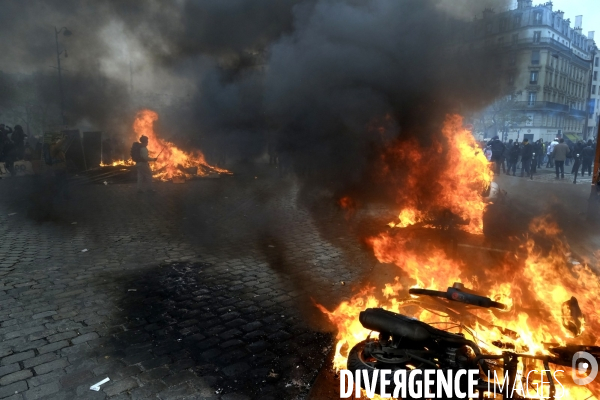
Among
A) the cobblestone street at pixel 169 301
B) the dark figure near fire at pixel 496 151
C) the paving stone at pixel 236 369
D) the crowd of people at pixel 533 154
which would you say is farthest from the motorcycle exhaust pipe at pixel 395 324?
the dark figure near fire at pixel 496 151

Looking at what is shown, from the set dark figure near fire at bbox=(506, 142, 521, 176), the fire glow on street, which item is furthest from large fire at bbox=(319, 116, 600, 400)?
dark figure near fire at bbox=(506, 142, 521, 176)

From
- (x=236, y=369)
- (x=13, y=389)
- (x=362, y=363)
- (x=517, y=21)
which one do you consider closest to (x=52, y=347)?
(x=13, y=389)

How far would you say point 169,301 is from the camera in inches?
181

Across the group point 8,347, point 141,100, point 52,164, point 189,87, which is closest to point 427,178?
point 8,347

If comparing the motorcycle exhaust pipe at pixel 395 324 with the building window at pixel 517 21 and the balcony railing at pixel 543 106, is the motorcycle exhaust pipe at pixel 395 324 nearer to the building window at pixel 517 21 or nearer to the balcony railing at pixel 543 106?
the building window at pixel 517 21

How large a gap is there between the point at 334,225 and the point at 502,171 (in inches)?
625

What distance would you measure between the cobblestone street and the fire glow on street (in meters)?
0.03

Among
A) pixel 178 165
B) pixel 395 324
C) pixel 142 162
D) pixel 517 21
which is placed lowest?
pixel 395 324

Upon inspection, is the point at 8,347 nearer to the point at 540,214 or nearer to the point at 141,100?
the point at 540,214

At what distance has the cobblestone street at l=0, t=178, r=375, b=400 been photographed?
3125 millimetres

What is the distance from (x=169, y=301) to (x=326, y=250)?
118 inches

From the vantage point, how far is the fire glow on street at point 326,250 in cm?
297

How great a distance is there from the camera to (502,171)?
20.7 metres

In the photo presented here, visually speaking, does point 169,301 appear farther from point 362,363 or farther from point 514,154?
point 514,154
